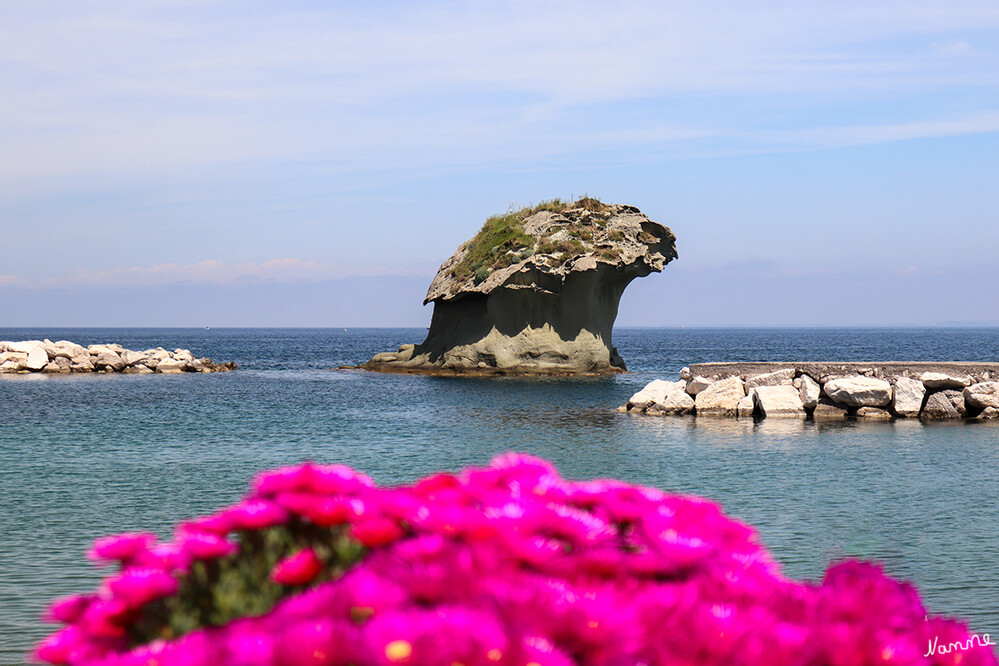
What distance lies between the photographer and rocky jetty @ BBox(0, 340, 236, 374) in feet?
186

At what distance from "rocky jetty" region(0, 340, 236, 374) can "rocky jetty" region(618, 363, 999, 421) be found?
38297mm

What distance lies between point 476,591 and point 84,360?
61.6 m

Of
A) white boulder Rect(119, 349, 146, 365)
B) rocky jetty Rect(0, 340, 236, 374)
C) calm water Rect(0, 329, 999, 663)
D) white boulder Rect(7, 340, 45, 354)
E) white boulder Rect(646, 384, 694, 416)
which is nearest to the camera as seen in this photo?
calm water Rect(0, 329, 999, 663)

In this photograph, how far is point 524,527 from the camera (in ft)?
9.98

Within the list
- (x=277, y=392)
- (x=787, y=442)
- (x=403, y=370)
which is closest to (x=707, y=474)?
(x=787, y=442)

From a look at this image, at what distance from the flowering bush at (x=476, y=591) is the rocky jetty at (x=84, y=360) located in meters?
58.3

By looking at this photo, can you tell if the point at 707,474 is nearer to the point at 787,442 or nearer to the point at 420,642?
the point at 787,442

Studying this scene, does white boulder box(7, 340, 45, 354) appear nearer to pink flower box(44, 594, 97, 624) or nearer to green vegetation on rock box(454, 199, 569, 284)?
green vegetation on rock box(454, 199, 569, 284)

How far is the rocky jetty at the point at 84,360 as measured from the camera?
56.8 meters

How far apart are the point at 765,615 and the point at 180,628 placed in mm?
1909

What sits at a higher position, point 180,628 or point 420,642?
point 420,642

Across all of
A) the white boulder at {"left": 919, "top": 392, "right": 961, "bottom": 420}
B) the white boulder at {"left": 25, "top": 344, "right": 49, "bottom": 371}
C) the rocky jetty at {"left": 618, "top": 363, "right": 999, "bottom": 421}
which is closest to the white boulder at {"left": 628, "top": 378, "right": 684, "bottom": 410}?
the rocky jetty at {"left": 618, "top": 363, "right": 999, "bottom": 421}

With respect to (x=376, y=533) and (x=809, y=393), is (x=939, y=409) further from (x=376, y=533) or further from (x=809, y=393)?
(x=376, y=533)

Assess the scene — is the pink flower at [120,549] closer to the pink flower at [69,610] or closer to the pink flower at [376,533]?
the pink flower at [69,610]
